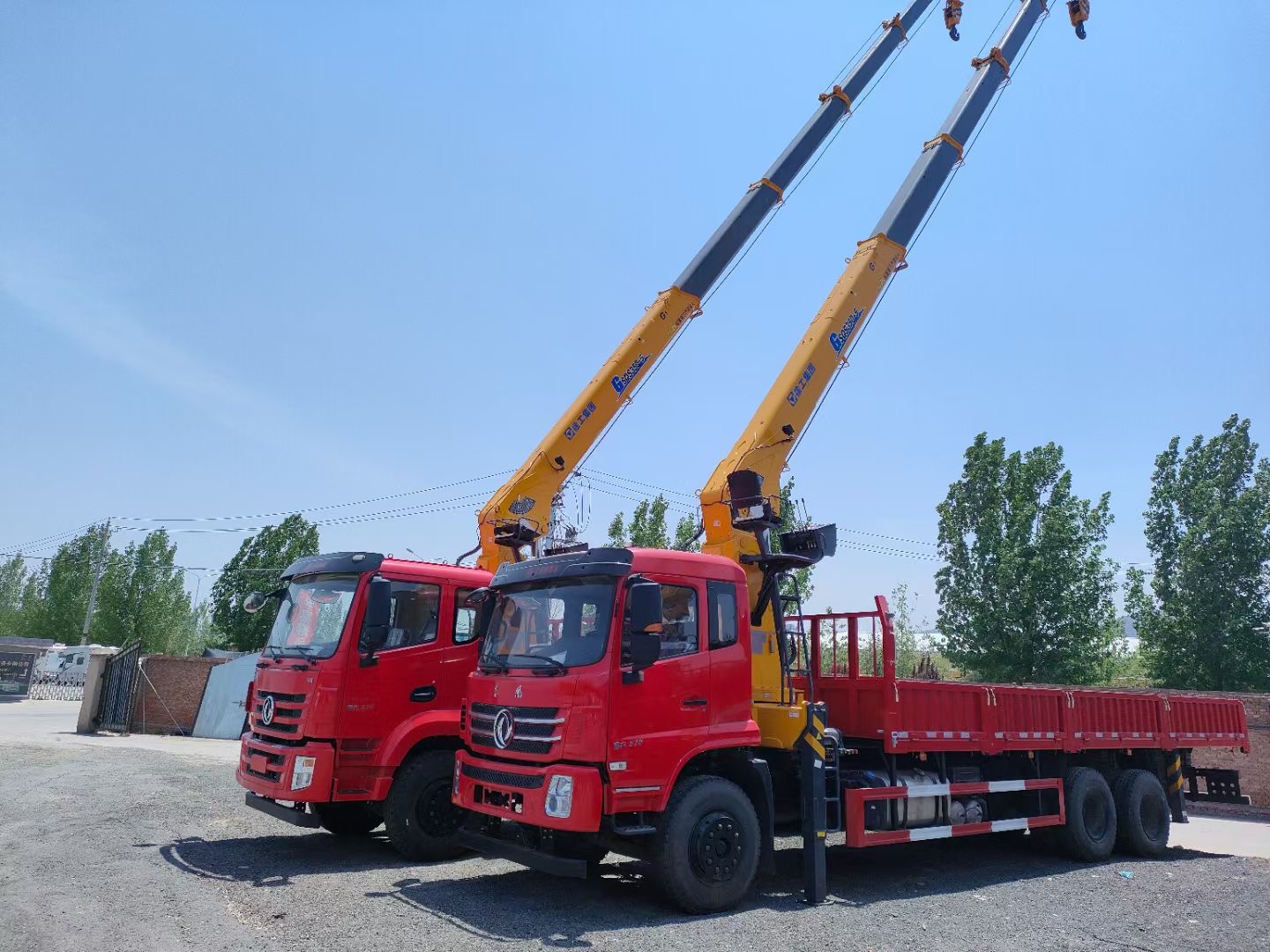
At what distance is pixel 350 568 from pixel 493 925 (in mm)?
3861

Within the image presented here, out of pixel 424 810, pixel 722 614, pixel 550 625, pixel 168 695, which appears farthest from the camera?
pixel 168 695

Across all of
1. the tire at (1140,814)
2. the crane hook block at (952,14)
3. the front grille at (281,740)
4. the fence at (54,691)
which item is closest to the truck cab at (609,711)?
the front grille at (281,740)

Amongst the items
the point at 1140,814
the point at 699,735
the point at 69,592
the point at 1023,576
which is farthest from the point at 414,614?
the point at 69,592

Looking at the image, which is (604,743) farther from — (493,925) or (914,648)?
(914,648)

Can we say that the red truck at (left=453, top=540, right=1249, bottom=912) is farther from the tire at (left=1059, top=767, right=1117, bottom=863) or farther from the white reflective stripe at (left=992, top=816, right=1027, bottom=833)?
the tire at (left=1059, top=767, right=1117, bottom=863)

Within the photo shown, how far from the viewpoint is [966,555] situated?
29453mm

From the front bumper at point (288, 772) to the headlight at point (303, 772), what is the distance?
0.06 feet

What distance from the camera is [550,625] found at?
23.6 feet

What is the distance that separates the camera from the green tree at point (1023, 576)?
89.1ft

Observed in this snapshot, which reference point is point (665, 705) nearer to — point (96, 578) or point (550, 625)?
point (550, 625)

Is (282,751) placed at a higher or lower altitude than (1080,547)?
lower

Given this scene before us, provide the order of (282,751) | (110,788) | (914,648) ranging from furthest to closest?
(914,648) < (110,788) < (282,751)

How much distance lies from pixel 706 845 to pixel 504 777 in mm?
1701

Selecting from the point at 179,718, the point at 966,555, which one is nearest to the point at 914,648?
the point at 966,555
